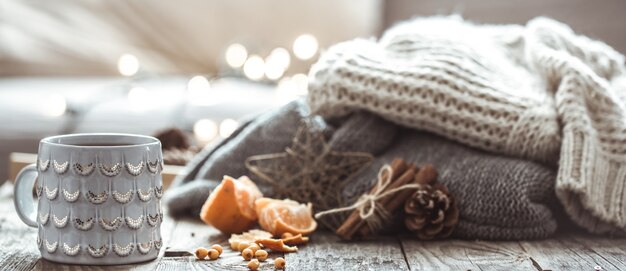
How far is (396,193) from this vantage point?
96cm

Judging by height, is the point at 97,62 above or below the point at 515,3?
below

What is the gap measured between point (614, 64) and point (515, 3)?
1.07 metres

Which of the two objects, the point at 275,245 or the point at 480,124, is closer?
A: the point at 275,245

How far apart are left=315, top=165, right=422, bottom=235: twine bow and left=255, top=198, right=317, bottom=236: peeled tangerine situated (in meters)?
0.02

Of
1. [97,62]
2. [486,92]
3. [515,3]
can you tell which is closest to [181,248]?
[486,92]

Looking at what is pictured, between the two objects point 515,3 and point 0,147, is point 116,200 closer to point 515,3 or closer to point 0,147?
point 0,147

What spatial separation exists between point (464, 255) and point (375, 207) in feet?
0.40

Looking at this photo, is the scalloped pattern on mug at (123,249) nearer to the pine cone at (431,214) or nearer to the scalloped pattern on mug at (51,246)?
the scalloped pattern on mug at (51,246)

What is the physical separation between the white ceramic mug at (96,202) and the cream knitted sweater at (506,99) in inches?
12.0

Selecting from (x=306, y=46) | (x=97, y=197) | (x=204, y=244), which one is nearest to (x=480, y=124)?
(x=204, y=244)

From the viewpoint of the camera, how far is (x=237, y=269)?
0.80 m

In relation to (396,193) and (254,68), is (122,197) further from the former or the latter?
(254,68)

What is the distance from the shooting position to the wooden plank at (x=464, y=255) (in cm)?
82

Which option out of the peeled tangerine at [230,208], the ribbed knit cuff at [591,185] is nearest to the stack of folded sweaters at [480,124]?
the ribbed knit cuff at [591,185]
